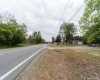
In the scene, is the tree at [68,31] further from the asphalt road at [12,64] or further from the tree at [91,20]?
the asphalt road at [12,64]

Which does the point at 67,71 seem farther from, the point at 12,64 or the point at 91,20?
the point at 91,20

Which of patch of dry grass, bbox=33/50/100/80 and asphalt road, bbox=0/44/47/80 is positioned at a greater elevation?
asphalt road, bbox=0/44/47/80

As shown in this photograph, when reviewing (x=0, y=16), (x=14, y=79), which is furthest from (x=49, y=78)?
(x=0, y=16)

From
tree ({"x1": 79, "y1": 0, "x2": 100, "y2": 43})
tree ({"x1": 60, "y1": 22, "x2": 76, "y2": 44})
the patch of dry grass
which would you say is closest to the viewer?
the patch of dry grass

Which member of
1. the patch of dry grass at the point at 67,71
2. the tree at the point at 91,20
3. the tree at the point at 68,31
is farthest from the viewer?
the tree at the point at 68,31

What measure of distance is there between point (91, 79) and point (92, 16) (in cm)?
1900

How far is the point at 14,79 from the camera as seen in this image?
21.7 feet

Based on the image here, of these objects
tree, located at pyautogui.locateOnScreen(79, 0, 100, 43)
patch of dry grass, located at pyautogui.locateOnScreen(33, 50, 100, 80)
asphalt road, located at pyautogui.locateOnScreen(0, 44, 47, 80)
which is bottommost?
patch of dry grass, located at pyautogui.locateOnScreen(33, 50, 100, 80)

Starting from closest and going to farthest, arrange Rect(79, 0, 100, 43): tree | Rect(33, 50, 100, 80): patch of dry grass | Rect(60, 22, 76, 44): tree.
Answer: Rect(33, 50, 100, 80): patch of dry grass → Rect(79, 0, 100, 43): tree → Rect(60, 22, 76, 44): tree

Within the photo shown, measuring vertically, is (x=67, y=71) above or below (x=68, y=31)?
below

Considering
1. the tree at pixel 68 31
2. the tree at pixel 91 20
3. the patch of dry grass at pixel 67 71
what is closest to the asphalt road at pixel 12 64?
the patch of dry grass at pixel 67 71

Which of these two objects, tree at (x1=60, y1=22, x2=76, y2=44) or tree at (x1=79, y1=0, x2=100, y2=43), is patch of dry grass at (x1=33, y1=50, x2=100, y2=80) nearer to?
tree at (x1=79, y1=0, x2=100, y2=43)

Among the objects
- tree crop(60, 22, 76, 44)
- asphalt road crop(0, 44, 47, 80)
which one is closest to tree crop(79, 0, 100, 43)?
asphalt road crop(0, 44, 47, 80)

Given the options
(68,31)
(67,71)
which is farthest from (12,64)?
(68,31)
